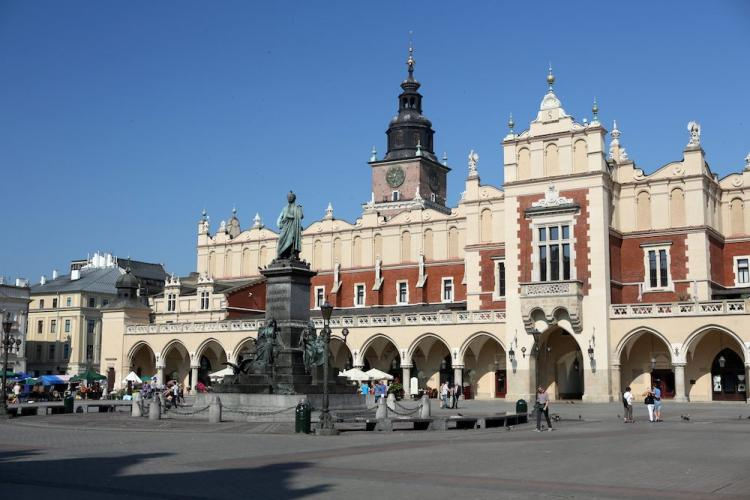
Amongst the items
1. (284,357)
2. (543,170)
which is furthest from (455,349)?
(284,357)

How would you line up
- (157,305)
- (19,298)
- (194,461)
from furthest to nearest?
(19,298), (157,305), (194,461)

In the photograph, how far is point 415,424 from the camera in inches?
1145

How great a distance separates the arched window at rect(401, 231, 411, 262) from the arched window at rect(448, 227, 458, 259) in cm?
334

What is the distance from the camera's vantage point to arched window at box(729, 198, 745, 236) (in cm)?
5612

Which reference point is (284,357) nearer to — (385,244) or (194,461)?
(194,461)

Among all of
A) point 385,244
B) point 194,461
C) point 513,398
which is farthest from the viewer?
point 385,244

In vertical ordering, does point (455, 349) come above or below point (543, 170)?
below

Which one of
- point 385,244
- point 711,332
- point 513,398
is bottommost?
point 513,398

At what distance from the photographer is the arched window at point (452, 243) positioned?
65562 millimetres

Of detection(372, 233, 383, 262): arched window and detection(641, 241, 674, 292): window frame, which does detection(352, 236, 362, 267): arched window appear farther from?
detection(641, 241, 674, 292): window frame

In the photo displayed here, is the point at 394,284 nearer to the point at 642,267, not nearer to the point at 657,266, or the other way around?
the point at 642,267

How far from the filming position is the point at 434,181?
3711 inches

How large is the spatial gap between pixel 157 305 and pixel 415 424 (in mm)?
50503

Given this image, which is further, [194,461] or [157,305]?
[157,305]
